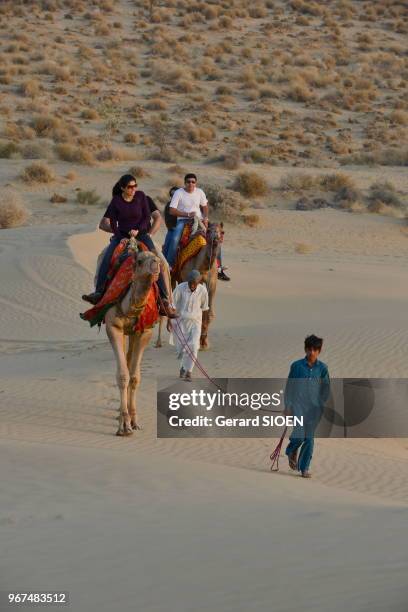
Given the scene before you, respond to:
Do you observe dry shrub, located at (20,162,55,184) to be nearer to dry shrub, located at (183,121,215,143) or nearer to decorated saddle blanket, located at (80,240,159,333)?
dry shrub, located at (183,121,215,143)

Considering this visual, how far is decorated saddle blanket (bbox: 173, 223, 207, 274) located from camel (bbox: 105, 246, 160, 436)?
430cm

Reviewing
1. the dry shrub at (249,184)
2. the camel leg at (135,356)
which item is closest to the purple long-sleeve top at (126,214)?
the camel leg at (135,356)

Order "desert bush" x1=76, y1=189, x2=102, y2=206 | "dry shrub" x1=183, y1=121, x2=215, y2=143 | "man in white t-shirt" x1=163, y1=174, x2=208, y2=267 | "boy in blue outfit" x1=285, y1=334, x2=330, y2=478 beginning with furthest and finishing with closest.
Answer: "dry shrub" x1=183, y1=121, x2=215, y2=143, "desert bush" x1=76, y1=189, x2=102, y2=206, "man in white t-shirt" x1=163, y1=174, x2=208, y2=267, "boy in blue outfit" x1=285, y1=334, x2=330, y2=478

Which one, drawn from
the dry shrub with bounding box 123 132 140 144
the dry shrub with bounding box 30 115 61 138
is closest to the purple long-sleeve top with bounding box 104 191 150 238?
the dry shrub with bounding box 30 115 61 138

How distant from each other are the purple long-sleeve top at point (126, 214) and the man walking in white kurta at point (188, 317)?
216 centimetres

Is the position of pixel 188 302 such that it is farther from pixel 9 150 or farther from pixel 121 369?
pixel 9 150

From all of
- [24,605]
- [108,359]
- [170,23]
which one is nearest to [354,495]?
[24,605]

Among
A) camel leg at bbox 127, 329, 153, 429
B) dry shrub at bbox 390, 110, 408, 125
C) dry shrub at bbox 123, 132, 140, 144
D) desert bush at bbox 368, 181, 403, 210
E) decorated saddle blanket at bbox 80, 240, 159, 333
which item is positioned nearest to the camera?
decorated saddle blanket at bbox 80, 240, 159, 333

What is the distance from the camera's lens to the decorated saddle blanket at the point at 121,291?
39.7 feet

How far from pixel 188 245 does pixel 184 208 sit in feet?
1.82

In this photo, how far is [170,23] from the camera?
2571 inches

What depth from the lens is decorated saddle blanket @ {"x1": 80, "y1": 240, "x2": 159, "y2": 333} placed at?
1210cm

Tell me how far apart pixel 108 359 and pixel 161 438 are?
4.79 meters

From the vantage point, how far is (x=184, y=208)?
16875 mm
